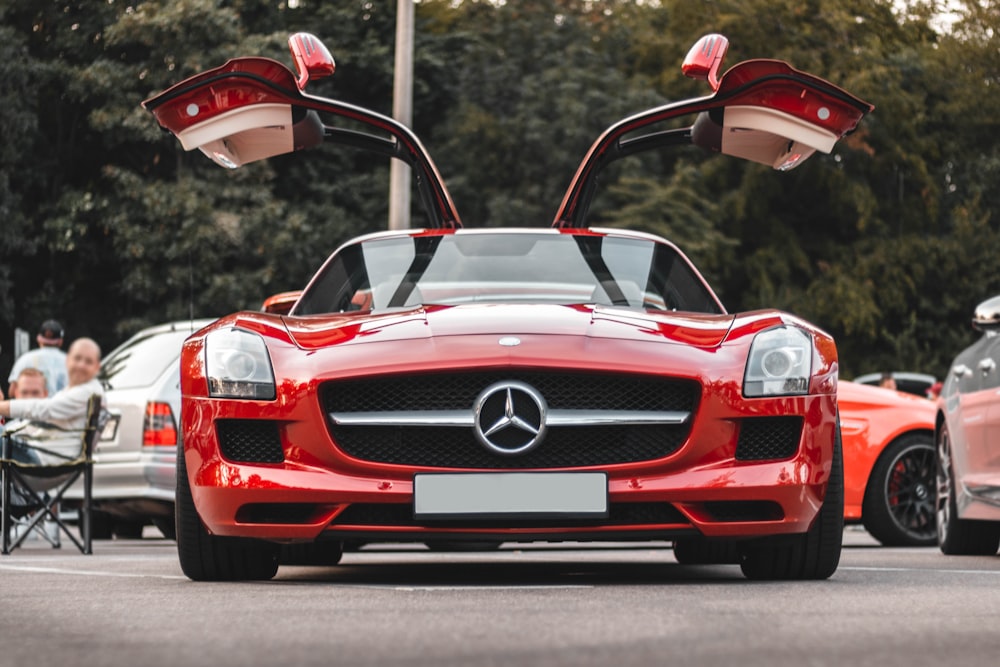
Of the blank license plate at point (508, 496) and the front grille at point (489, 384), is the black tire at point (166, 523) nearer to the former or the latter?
the front grille at point (489, 384)

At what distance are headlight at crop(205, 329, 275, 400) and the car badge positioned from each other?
71 centimetres

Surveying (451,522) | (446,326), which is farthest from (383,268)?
(451,522)

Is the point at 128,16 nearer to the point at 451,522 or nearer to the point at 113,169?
the point at 113,169

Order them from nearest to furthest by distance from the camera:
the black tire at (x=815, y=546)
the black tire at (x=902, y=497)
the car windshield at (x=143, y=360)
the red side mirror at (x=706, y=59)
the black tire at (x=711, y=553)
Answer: the black tire at (x=815, y=546), the black tire at (x=711, y=553), the red side mirror at (x=706, y=59), the black tire at (x=902, y=497), the car windshield at (x=143, y=360)

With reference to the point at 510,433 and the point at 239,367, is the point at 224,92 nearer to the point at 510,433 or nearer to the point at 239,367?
the point at 239,367

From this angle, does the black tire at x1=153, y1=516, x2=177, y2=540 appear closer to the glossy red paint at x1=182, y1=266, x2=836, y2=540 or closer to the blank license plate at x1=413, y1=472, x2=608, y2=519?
the glossy red paint at x1=182, y1=266, x2=836, y2=540

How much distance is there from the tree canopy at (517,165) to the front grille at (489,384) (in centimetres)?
2735

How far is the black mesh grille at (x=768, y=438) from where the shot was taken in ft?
19.7

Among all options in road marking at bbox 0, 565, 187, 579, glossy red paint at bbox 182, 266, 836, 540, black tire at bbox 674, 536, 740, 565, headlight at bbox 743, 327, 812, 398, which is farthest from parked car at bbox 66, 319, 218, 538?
headlight at bbox 743, 327, 812, 398

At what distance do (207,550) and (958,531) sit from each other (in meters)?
4.41

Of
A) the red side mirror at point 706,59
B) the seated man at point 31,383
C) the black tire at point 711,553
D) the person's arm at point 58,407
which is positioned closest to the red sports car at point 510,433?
the black tire at point 711,553

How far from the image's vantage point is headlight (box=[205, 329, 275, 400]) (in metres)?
6.05

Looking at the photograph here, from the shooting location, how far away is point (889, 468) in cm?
1141

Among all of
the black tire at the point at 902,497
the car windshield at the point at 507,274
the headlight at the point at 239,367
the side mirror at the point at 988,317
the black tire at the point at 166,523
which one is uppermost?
the car windshield at the point at 507,274
